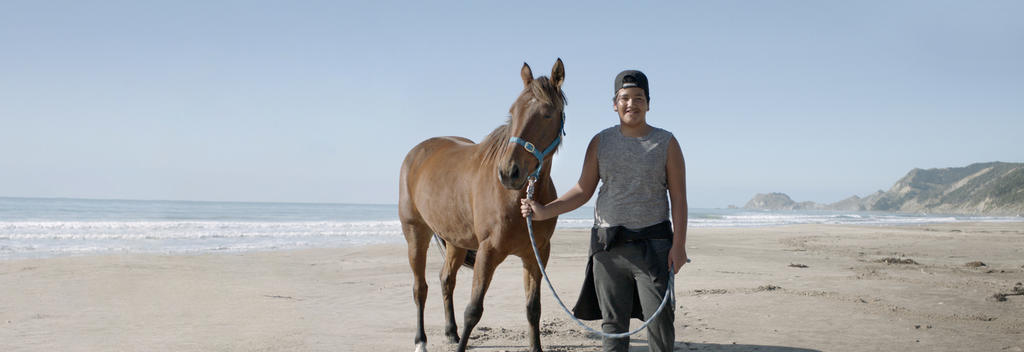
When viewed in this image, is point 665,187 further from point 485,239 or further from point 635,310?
point 485,239

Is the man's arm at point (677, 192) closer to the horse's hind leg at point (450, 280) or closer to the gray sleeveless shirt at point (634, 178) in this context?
the gray sleeveless shirt at point (634, 178)

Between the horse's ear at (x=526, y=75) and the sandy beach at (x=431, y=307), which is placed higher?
the horse's ear at (x=526, y=75)

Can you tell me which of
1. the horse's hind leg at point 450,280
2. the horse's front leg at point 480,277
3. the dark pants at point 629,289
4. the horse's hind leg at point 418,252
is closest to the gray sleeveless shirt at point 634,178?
the dark pants at point 629,289

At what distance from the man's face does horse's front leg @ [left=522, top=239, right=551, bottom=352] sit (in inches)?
53.1

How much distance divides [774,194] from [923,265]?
506 ft

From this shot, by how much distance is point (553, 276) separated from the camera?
7.57 metres

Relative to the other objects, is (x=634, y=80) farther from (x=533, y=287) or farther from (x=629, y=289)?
(x=533, y=287)

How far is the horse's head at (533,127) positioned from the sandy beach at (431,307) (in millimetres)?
1949

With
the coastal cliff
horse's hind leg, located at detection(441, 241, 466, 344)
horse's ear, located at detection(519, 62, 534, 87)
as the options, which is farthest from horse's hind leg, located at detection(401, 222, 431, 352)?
the coastal cliff

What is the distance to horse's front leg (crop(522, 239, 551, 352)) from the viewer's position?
11.3 feet

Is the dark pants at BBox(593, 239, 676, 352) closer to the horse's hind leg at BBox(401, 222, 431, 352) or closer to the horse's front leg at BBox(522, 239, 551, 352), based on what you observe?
the horse's front leg at BBox(522, 239, 551, 352)

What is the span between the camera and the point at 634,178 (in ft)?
7.39

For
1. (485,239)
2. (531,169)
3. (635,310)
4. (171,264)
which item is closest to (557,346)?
(485,239)

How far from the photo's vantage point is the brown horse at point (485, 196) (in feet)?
8.38
